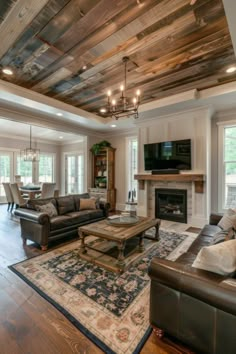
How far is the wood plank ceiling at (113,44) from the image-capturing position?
2.02m

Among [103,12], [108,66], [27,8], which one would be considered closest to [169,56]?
[108,66]

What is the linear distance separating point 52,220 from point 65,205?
0.81 m

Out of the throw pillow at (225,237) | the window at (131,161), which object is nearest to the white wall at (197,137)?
the window at (131,161)

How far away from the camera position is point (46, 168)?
9.49 metres

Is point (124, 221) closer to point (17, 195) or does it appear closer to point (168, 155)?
point (168, 155)

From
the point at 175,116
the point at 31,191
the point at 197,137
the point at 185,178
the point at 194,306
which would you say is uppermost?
the point at 175,116

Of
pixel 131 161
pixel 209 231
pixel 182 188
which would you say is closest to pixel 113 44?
pixel 209 231

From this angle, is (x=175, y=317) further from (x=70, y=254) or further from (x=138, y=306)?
(x=70, y=254)

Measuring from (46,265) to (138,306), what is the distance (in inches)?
58.1

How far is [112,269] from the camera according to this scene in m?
2.52

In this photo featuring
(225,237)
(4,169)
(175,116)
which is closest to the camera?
(225,237)

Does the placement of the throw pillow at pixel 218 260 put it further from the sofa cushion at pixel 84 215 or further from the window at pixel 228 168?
the window at pixel 228 168

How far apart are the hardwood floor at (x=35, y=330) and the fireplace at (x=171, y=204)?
150 inches

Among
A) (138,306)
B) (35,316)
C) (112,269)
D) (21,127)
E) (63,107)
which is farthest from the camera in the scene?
(21,127)
